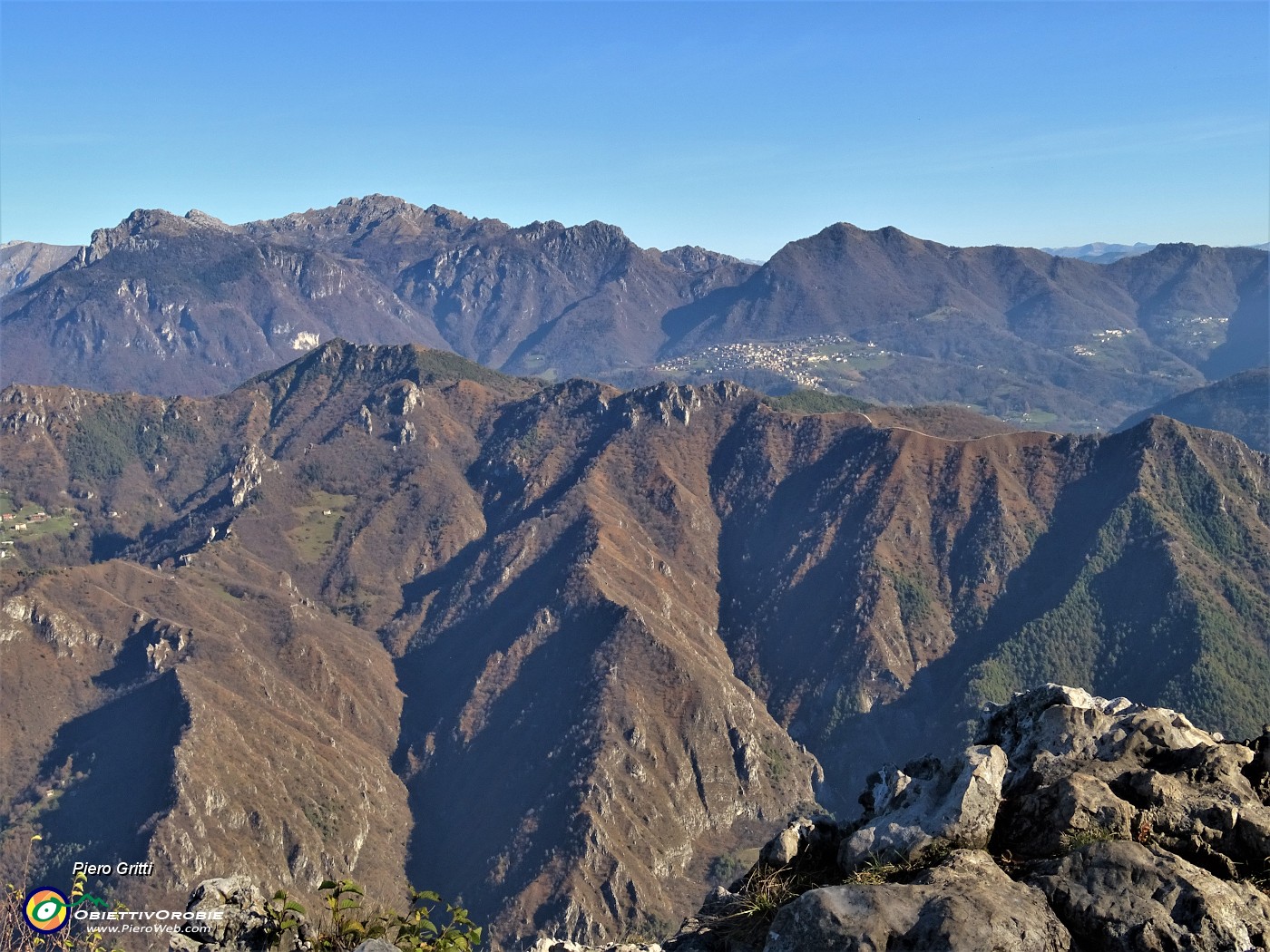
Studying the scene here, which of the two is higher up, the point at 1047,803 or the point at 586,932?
the point at 1047,803

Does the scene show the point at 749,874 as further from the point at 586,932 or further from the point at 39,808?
the point at 39,808

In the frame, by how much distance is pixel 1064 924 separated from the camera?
1923cm

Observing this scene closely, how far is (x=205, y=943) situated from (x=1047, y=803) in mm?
19528

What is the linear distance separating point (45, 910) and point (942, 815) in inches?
970

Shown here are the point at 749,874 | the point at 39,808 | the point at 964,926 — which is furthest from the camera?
the point at 39,808

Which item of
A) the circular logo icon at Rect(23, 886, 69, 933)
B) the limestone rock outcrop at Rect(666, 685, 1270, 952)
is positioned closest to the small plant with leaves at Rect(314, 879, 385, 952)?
the limestone rock outcrop at Rect(666, 685, 1270, 952)

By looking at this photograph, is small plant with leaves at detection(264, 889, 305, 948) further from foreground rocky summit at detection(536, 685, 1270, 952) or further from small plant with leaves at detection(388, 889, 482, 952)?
foreground rocky summit at detection(536, 685, 1270, 952)

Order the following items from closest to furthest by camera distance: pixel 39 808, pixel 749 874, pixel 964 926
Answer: pixel 964 926 → pixel 749 874 → pixel 39 808

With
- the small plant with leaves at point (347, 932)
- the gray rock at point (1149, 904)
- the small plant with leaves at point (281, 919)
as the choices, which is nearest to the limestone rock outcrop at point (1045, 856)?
the gray rock at point (1149, 904)

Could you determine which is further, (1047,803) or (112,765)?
(112,765)

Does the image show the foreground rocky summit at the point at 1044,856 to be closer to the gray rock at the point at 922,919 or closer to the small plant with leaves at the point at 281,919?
the gray rock at the point at 922,919

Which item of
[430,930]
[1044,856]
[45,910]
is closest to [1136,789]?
[1044,856]

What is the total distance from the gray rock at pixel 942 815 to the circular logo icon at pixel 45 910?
21073 mm

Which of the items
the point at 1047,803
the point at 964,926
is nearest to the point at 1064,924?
the point at 964,926
